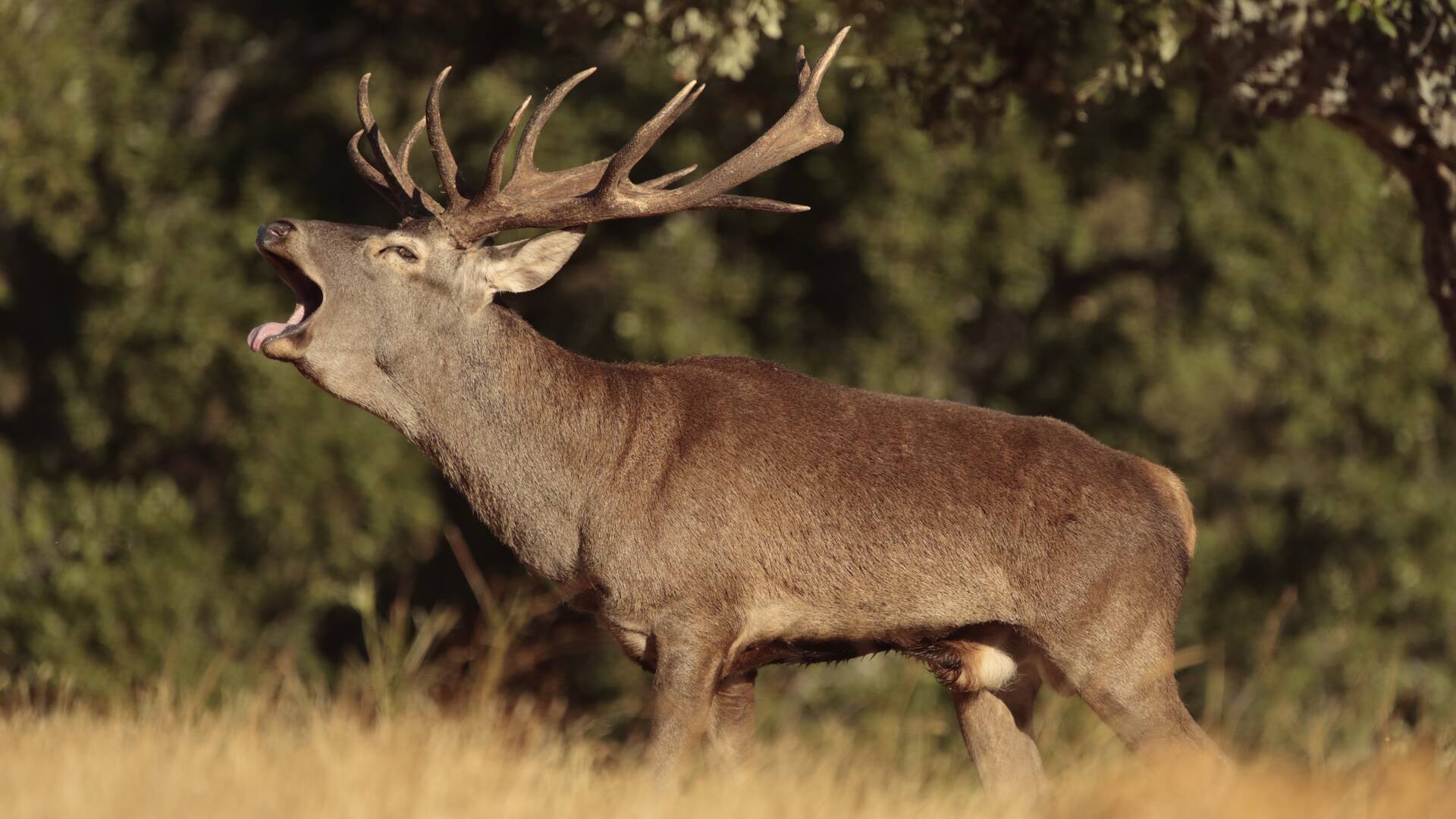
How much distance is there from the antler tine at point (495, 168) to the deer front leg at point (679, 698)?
5.35 feet

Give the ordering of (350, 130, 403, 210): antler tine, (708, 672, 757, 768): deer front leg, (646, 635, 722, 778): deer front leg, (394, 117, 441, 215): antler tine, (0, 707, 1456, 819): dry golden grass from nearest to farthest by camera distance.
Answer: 1. (0, 707, 1456, 819): dry golden grass
2. (646, 635, 722, 778): deer front leg
3. (708, 672, 757, 768): deer front leg
4. (394, 117, 441, 215): antler tine
5. (350, 130, 403, 210): antler tine

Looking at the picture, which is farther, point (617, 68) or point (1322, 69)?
point (617, 68)

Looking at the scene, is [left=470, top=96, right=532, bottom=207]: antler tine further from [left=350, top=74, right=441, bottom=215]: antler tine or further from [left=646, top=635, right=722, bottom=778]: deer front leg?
[left=646, top=635, right=722, bottom=778]: deer front leg

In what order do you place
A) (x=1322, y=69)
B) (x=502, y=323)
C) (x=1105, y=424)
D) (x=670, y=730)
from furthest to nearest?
(x=1105, y=424) → (x=1322, y=69) → (x=502, y=323) → (x=670, y=730)

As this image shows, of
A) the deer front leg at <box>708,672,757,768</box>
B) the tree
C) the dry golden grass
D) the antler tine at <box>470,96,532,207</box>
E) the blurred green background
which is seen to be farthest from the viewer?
the blurred green background

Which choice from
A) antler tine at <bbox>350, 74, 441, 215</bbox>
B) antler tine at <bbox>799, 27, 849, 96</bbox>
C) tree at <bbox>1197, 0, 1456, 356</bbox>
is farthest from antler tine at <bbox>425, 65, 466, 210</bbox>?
tree at <bbox>1197, 0, 1456, 356</bbox>

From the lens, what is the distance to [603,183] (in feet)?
20.4

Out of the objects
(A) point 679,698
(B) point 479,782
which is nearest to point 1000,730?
(A) point 679,698

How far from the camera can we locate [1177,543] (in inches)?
236

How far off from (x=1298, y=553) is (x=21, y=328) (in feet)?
33.1

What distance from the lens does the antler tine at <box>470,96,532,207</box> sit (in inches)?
242

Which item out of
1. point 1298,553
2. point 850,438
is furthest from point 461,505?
point 850,438

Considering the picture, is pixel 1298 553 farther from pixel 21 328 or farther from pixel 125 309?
pixel 21 328

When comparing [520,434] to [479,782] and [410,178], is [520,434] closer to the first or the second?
[410,178]
